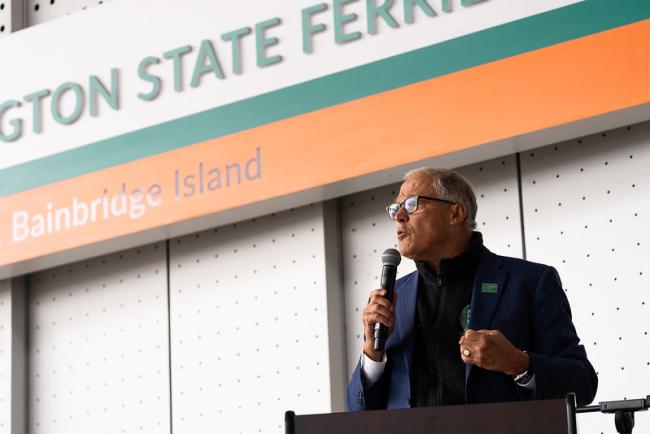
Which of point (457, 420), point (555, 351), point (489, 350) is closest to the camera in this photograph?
point (457, 420)

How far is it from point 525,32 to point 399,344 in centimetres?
166

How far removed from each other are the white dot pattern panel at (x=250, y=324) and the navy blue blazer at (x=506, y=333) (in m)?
2.07

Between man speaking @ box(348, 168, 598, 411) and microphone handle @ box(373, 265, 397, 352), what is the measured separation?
0.08 feet

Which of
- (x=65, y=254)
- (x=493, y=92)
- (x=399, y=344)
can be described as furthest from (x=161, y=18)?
(x=399, y=344)

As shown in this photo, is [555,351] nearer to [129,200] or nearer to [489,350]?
[489,350]

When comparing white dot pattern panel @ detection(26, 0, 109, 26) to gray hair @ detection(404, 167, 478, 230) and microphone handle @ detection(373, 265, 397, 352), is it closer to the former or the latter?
gray hair @ detection(404, 167, 478, 230)

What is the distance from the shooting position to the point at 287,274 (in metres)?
5.33

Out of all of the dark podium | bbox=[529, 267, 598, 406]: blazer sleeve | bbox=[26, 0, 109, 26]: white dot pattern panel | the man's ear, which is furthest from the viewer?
bbox=[26, 0, 109, 26]: white dot pattern panel

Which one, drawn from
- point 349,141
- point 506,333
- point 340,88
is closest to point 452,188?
point 506,333

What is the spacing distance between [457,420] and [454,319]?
753mm

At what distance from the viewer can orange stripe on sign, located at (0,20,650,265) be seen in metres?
4.04

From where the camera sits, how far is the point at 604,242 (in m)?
4.34

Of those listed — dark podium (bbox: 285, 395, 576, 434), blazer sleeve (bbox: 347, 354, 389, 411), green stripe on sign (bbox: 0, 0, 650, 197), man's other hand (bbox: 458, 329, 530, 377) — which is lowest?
dark podium (bbox: 285, 395, 576, 434)

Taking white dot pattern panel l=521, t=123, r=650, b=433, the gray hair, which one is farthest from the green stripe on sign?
the gray hair
